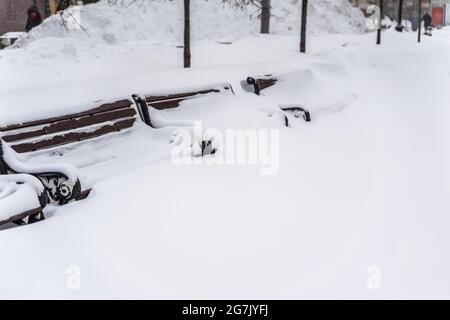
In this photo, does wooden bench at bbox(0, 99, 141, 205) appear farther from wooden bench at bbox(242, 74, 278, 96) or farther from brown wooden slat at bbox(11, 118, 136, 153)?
wooden bench at bbox(242, 74, 278, 96)

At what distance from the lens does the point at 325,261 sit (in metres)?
4.00

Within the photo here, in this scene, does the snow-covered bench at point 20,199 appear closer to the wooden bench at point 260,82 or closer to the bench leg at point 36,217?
the bench leg at point 36,217

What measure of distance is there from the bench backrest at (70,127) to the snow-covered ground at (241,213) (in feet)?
0.38

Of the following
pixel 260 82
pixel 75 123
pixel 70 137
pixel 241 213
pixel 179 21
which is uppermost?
pixel 75 123

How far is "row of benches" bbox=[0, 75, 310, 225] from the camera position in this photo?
479cm

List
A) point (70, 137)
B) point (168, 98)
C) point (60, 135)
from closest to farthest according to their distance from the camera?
point (60, 135) < point (70, 137) < point (168, 98)

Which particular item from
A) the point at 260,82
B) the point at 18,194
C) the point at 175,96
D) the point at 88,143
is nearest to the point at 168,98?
the point at 175,96

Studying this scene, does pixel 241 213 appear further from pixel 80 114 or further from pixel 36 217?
pixel 80 114

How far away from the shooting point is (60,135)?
5383 mm

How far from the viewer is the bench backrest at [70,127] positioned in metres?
5.02

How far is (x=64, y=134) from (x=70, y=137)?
0.08m

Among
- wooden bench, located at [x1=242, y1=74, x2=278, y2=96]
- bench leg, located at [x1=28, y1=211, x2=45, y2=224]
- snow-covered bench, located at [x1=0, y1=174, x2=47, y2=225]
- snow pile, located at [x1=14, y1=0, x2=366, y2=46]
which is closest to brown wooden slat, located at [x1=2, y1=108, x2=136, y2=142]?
snow-covered bench, located at [x1=0, y1=174, x2=47, y2=225]

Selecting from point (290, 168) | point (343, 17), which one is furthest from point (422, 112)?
point (343, 17)
